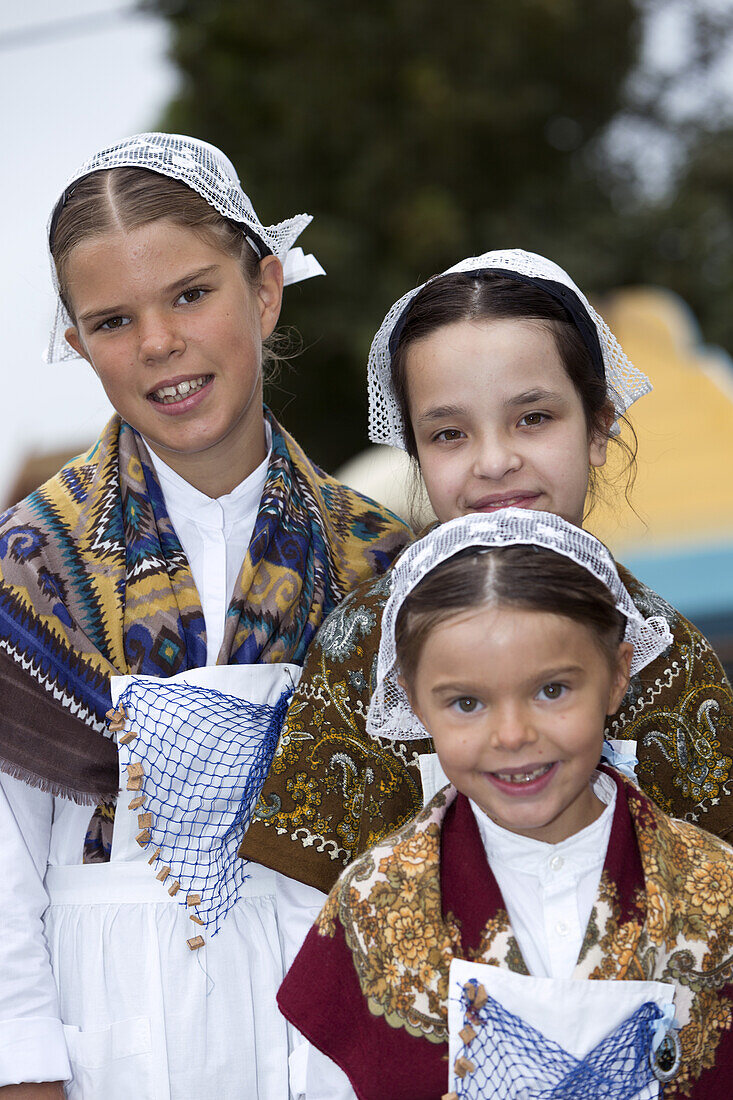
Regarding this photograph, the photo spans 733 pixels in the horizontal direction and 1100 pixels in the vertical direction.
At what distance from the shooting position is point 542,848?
1.84 m

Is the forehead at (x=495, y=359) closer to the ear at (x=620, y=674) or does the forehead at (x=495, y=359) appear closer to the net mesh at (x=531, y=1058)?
the ear at (x=620, y=674)

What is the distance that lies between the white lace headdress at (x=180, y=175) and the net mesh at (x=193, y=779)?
2.55ft

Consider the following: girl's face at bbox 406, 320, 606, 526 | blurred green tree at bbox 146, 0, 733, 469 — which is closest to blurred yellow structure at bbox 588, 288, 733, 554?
blurred green tree at bbox 146, 0, 733, 469

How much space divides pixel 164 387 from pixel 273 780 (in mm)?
726

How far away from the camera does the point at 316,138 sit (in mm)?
13047

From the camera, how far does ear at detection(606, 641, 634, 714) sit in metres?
1.86

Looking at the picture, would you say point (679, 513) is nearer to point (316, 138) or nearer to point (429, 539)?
point (429, 539)

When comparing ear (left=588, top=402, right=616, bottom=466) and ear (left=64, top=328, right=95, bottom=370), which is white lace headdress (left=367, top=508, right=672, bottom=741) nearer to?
ear (left=588, top=402, right=616, bottom=466)

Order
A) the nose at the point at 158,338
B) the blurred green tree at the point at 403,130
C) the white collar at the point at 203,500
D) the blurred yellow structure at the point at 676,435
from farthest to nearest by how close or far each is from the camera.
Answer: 1. the blurred green tree at the point at 403,130
2. the blurred yellow structure at the point at 676,435
3. the white collar at the point at 203,500
4. the nose at the point at 158,338

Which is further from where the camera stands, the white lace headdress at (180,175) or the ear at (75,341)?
the ear at (75,341)

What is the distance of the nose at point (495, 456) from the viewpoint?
2.07 meters

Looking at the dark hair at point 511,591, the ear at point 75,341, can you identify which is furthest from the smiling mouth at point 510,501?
the ear at point 75,341

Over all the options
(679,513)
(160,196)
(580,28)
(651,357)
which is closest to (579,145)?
(580,28)

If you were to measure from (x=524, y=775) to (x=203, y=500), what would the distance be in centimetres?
92
